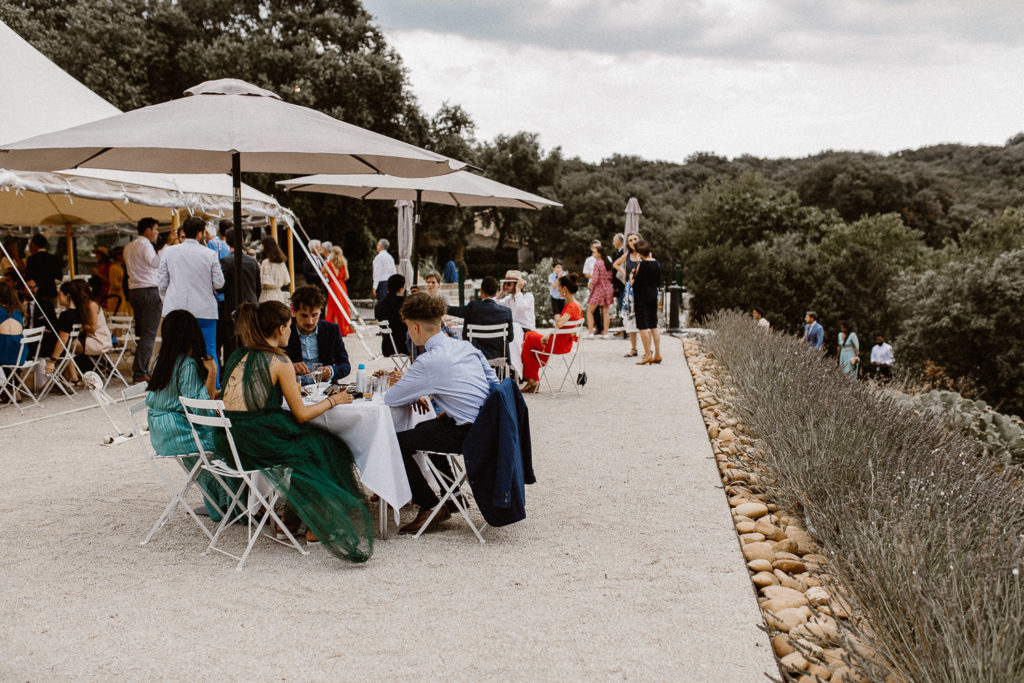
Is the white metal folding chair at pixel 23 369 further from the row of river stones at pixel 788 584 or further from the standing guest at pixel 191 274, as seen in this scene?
the row of river stones at pixel 788 584

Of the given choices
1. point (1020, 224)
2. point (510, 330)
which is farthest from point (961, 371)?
point (510, 330)

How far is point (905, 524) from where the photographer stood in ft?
10.8

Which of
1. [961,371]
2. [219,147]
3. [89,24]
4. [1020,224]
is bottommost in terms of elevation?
[961,371]

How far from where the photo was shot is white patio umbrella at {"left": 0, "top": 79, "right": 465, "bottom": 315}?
15.0 feet

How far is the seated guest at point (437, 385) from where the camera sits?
427cm

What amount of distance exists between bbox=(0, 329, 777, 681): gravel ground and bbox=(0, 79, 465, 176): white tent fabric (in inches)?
87.4

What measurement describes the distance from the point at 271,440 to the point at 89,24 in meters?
21.9

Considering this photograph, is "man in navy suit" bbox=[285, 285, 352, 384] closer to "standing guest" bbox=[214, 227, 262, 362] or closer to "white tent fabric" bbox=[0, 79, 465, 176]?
"white tent fabric" bbox=[0, 79, 465, 176]

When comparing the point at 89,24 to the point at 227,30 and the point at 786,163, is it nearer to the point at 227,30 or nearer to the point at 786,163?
the point at 227,30

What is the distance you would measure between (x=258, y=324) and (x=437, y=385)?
0.99 m

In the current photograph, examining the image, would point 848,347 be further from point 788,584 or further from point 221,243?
point 788,584

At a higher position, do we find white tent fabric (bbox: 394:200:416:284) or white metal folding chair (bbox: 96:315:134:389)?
white tent fabric (bbox: 394:200:416:284)

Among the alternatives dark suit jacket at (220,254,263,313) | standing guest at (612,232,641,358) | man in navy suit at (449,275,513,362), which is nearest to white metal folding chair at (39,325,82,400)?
dark suit jacket at (220,254,263,313)

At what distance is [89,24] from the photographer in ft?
69.4
